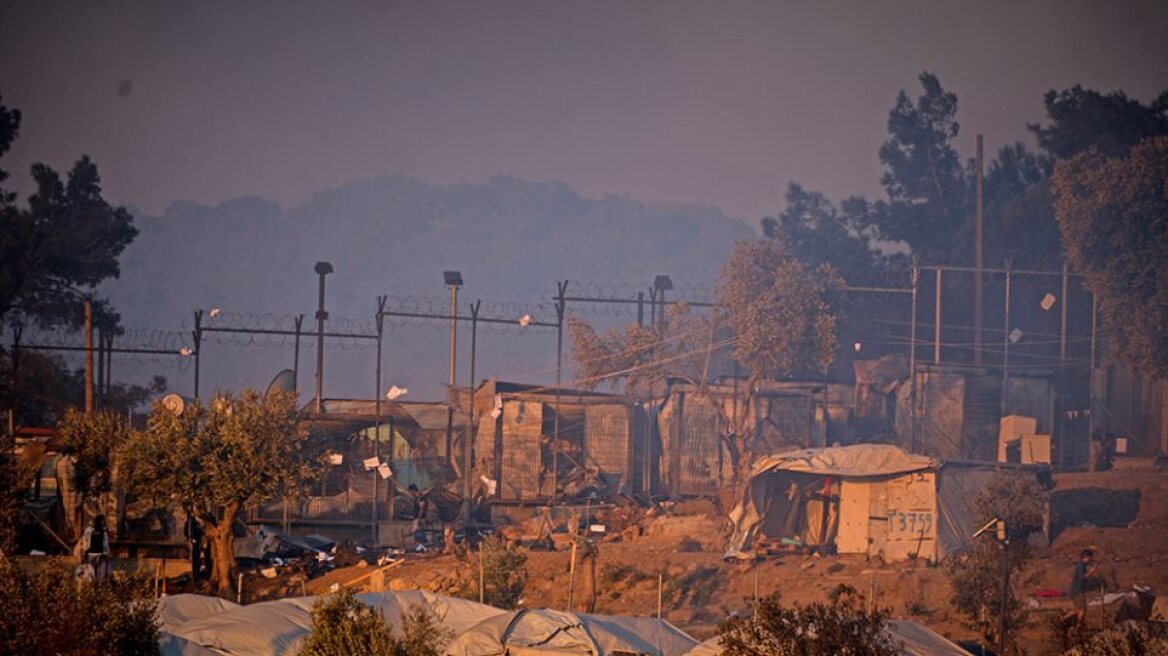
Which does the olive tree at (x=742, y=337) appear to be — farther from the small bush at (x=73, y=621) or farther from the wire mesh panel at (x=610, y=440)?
the small bush at (x=73, y=621)

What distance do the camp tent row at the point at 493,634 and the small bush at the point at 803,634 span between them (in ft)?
13.2

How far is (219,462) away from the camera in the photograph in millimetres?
29875

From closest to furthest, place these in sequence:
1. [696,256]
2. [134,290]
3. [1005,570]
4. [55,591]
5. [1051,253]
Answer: [55,591] < [1005,570] < [1051,253] < [134,290] < [696,256]

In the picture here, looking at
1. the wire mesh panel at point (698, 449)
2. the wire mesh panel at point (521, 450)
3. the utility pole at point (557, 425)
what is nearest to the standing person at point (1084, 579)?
the wire mesh panel at point (698, 449)

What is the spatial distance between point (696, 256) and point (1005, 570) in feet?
522

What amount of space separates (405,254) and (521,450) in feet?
444

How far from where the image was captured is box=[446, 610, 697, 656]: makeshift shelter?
20.2m

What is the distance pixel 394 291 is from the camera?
157375mm

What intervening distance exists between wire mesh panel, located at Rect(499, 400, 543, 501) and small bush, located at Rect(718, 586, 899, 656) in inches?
898

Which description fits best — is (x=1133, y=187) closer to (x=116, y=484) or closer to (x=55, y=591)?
(x=116, y=484)

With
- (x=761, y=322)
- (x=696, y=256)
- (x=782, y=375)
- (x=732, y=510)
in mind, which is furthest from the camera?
(x=696, y=256)

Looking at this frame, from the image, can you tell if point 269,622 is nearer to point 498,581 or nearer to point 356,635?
point 498,581

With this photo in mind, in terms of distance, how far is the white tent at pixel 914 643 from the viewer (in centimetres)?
1888

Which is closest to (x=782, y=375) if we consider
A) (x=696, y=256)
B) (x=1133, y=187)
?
(x=1133, y=187)
